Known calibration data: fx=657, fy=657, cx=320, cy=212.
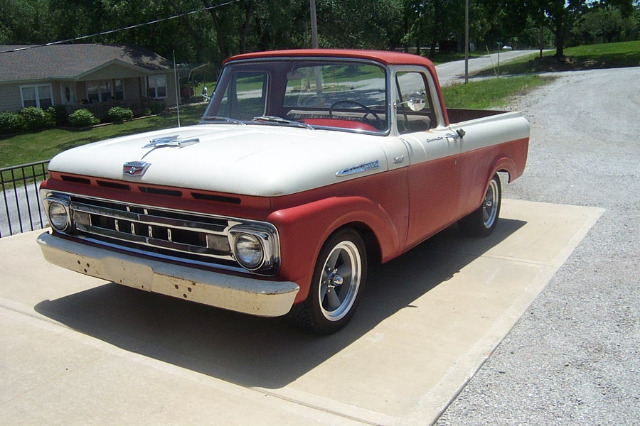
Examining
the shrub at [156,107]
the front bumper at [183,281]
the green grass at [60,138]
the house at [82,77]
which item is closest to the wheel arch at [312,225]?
the front bumper at [183,281]

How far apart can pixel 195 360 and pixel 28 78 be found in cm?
3459

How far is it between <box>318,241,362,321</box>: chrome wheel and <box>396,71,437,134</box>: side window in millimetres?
1203

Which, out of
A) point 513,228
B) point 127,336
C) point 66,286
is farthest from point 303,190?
point 513,228

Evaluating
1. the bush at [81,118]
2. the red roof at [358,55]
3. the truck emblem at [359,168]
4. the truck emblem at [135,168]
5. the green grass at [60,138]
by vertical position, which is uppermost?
the red roof at [358,55]

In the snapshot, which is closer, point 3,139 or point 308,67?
point 308,67

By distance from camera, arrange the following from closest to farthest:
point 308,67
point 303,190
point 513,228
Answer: point 303,190
point 308,67
point 513,228

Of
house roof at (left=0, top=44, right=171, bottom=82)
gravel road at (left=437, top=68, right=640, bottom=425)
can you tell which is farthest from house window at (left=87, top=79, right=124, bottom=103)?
gravel road at (left=437, top=68, right=640, bottom=425)

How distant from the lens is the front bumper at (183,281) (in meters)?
3.71

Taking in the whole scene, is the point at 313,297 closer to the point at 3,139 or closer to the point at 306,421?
the point at 306,421

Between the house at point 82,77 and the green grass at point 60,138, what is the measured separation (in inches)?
92.8

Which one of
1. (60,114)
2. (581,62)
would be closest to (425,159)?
(60,114)

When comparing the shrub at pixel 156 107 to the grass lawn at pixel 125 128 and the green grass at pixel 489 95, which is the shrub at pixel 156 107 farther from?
the green grass at pixel 489 95

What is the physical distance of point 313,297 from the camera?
13.4ft

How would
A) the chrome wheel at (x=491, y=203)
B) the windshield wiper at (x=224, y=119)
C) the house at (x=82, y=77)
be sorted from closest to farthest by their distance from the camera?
the windshield wiper at (x=224, y=119)
the chrome wheel at (x=491, y=203)
the house at (x=82, y=77)
